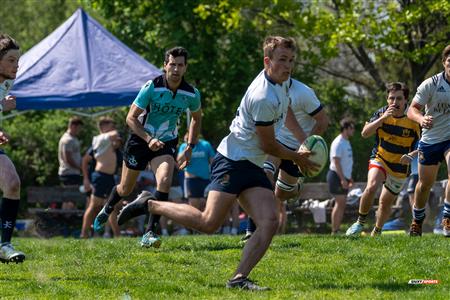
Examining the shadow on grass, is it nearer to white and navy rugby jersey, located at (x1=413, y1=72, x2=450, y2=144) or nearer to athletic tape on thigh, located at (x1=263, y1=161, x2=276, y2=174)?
athletic tape on thigh, located at (x1=263, y1=161, x2=276, y2=174)

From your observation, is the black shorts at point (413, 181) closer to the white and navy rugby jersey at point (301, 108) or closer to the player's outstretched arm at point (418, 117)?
the player's outstretched arm at point (418, 117)

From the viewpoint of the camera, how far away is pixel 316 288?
27.5ft

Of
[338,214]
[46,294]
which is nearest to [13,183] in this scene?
[46,294]

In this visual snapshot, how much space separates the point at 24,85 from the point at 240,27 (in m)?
7.92

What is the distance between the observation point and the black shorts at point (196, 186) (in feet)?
61.5

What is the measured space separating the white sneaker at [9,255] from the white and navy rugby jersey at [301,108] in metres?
3.76

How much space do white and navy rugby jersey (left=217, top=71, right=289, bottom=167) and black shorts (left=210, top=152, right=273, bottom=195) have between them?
0.06 metres

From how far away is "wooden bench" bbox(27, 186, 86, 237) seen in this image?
20.3 metres

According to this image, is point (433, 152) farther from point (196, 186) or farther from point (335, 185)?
point (196, 186)

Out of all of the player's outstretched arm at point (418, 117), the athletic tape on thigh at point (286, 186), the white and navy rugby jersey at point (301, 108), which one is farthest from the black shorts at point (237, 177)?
the athletic tape on thigh at point (286, 186)

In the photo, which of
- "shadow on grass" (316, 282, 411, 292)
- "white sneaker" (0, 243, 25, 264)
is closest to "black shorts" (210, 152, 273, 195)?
"shadow on grass" (316, 282, 411, 292)

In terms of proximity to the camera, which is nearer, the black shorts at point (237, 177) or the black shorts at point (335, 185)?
the black shorts at point (237, 177)

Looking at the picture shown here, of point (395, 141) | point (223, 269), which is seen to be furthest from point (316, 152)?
point (395, 141)

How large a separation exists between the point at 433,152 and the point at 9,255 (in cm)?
550
